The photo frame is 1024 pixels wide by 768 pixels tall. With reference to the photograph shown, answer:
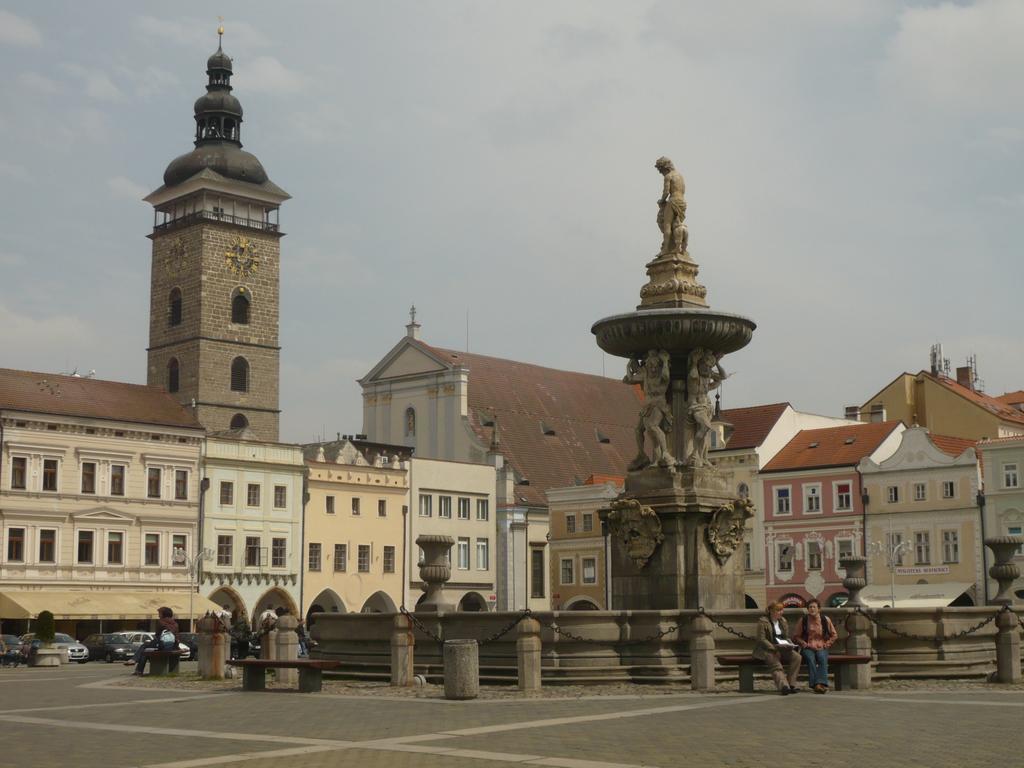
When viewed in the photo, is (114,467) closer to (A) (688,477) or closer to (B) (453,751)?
(A) (688,477)

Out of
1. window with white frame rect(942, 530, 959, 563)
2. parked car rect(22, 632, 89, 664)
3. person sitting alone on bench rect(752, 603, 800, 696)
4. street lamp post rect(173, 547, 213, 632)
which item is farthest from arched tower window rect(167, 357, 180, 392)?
person sitting alone on bench rect(752, 603, 800, 696)

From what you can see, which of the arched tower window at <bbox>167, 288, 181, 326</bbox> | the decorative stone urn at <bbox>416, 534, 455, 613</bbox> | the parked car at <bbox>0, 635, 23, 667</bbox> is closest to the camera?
the decorative stone urn at <bbox>416, 534, 455, 613</bbox>

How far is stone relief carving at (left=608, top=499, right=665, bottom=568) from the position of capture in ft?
76.2

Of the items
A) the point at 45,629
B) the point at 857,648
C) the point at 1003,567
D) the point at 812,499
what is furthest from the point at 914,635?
the point at 812,499

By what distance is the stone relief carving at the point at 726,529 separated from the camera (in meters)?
23.2

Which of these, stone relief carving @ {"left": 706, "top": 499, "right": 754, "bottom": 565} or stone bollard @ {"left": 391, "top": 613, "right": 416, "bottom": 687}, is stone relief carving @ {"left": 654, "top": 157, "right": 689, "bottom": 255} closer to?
stone relief carving @ {"left": 706, "top": 499, "right": 754, "bottom": 565}

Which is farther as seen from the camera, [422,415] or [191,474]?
[422,415]

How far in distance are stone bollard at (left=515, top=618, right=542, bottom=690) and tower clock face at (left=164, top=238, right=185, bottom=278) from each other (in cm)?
7322

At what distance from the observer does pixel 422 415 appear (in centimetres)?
7656

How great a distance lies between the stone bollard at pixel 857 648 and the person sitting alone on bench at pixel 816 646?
0.74 meters

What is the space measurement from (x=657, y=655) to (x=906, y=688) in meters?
3.39

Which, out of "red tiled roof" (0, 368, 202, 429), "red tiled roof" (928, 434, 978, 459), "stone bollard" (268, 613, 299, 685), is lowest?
"stone bollard" (268, 613, 299, 685)

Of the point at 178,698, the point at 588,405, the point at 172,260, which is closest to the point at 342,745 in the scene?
the point at 178,698

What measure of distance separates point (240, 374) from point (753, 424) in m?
34.3
